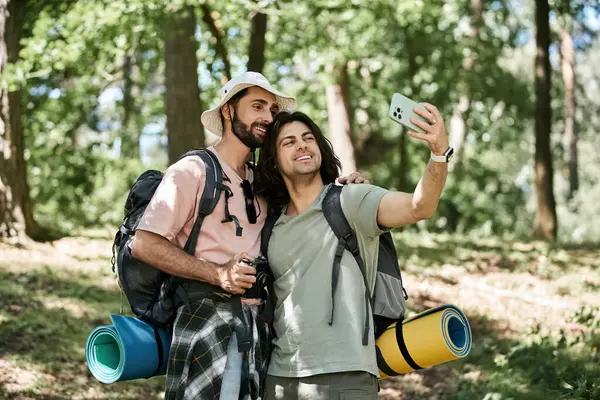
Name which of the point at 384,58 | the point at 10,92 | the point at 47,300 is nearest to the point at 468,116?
the point at 384,58

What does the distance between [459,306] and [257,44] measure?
465 centimetres

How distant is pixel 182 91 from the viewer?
10805 millimetres

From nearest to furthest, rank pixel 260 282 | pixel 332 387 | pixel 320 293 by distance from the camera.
A: 1. pixel 332 387
2. pixel 320 293
3. pixel 260 282

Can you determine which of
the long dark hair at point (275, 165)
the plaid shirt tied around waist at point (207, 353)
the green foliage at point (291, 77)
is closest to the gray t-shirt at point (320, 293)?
the plaid shirt tied around waist at point (207, 353)

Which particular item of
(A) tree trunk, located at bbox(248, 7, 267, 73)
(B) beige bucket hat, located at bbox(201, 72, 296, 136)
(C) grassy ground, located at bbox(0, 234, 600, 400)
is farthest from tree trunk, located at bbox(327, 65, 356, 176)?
(B) beige bucket hat, located at bbox(201, 72, 296, 136)

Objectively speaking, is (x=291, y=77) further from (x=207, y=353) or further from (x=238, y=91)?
(x=207, y=353)

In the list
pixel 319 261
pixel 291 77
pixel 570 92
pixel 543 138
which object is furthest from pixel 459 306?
pixel 570 92

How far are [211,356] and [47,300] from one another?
5385mm

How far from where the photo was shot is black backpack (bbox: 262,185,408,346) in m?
3.61

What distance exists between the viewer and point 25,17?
37.0ft

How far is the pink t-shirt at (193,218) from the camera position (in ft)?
11.9

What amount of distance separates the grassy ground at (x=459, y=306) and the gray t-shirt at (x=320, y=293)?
2.31 m

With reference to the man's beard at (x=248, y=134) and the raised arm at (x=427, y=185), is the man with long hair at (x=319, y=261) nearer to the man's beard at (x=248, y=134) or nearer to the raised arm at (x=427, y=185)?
the raised arm at (x=427, y=185)

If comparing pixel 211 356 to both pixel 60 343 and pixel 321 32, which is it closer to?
pixel 60 343
